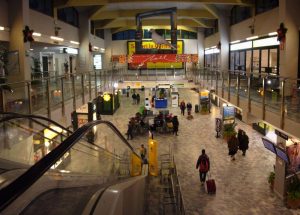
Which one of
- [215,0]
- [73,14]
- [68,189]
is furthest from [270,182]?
[73,14]

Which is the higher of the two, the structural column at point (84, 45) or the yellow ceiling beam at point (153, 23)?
the yellow ceiling beam at point (153, 23)

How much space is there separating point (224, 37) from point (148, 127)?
35.5 feet

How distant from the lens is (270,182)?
13.3 meters

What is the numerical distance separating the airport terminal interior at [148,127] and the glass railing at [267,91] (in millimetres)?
39

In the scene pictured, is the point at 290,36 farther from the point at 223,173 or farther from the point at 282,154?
the point at 223,173

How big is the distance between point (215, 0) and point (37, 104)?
16932mm

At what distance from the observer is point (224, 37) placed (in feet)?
96.8

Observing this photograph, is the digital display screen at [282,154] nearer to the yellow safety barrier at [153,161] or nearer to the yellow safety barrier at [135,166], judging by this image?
the yellow safety barrier at [135,166]

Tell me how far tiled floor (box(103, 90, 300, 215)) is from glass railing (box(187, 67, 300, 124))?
3386 mm

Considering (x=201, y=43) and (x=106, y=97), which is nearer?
(x=106, y=97)

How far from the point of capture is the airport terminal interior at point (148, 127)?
415cm

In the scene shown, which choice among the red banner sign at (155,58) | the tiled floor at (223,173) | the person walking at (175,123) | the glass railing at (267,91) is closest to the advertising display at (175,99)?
the red banner sign at (155,58)

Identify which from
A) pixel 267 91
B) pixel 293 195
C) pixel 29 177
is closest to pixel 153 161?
pixel 293 195

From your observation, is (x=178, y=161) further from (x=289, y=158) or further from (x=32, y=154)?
(x=32, y=154)
